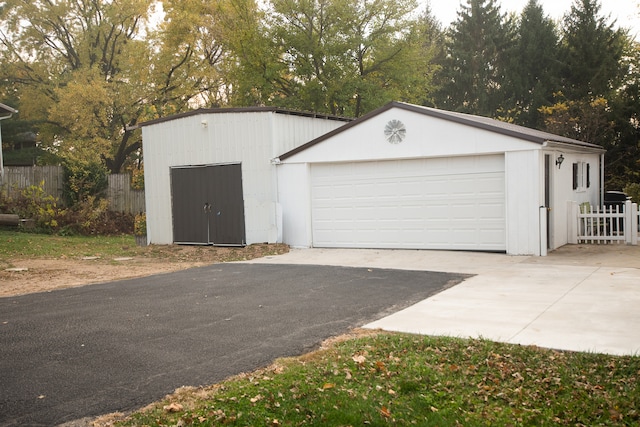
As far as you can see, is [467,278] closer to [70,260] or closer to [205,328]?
[205,328]

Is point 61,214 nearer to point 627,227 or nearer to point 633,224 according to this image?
point 627,227

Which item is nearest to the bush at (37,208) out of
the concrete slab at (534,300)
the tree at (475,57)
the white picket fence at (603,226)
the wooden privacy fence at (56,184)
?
the wooden privacy fence at (56,184)

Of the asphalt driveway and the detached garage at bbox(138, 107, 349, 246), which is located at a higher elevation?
the detached garage at bbox(138, 107, 349, 246)

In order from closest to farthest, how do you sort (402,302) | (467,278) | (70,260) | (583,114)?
(402,302), (467,278), (70,260), (583,114)

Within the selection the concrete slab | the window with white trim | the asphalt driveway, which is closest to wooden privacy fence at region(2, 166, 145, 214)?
the concrete slab

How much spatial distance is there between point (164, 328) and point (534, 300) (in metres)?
4.87

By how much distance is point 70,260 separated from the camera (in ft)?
49.4

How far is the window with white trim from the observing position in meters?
16.7

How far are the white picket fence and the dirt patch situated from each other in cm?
697

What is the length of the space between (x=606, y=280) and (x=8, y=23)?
33.7 meters

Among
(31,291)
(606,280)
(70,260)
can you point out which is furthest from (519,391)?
(70,260)

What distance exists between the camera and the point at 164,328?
24.2 feet

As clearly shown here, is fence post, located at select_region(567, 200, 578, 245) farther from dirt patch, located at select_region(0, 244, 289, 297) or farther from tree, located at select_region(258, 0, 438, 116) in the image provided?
tree, located at select_region(258, 0, 438, 116)

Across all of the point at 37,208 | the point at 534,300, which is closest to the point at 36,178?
the point at 37,208
